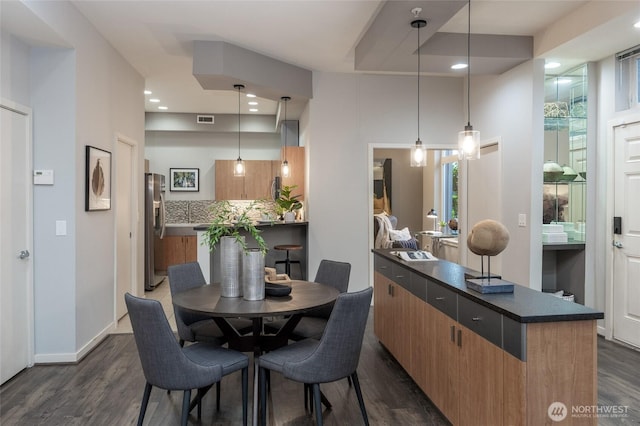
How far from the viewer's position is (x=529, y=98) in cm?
421

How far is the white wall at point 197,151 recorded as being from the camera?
839 cm

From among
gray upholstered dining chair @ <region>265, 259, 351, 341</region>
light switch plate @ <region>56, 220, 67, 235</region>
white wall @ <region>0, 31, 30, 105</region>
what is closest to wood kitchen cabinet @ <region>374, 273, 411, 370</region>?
gray upholstered dining chair @ <region>265, 259, 351, 341</region>

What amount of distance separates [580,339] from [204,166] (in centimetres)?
770

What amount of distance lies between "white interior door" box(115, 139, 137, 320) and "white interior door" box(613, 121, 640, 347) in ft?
17.0

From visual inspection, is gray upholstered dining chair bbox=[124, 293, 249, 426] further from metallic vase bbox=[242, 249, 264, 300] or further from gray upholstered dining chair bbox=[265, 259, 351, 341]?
gray upholstered dining chair bbox=[265, 259, 351, 341]

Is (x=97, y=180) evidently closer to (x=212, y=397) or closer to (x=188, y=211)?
(x=212, y=397)

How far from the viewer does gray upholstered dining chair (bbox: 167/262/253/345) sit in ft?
9.46

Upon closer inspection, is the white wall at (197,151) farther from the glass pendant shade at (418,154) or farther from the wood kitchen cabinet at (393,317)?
the wood kitchen cabinet at (393,317)

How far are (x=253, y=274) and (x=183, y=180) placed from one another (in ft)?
20.5

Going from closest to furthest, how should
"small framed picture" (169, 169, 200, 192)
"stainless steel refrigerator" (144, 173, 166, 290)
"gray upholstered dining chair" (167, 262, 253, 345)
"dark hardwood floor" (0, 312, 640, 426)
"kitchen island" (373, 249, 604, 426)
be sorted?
"kitchen island" (373, 249, 604, 426) → "dark hardwood floor" (0, 312, 640, 426) → "gray upholstered dining chair" (167, 262, 253, 345) → "stainless steel refrigerator" (144, 173, 166, 290) → "small framed picture" (169, 169, 200, 192)

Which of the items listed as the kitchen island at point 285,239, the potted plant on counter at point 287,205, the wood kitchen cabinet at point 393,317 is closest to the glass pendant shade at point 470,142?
the wood kitchen cabinet at point 393,317

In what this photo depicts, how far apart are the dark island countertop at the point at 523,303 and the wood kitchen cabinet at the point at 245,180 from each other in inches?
226

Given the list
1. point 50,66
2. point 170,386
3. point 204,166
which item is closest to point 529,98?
point 170,386

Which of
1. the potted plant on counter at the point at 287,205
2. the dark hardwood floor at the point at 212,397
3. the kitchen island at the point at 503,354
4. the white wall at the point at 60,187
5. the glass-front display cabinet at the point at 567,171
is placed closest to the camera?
the kitchen island at the point at 503,354
